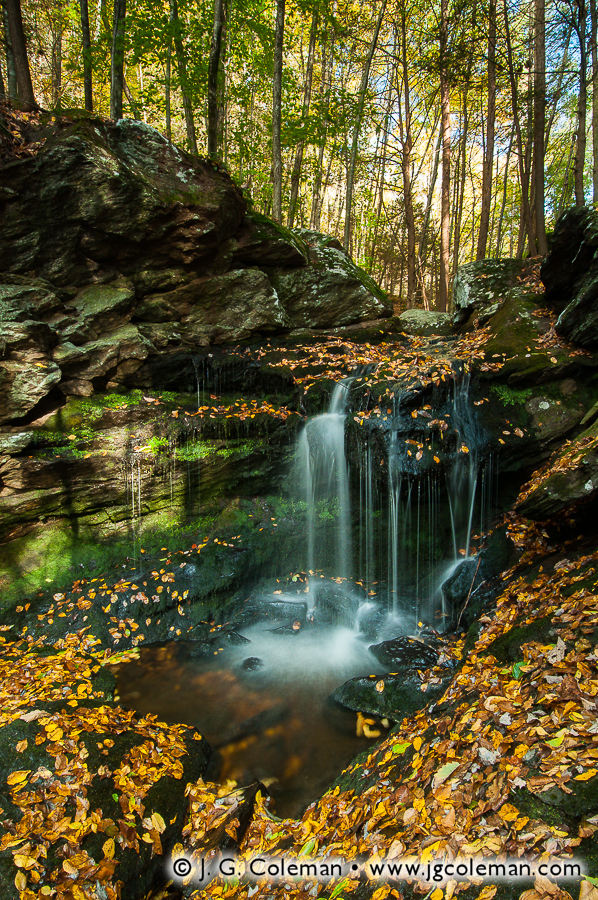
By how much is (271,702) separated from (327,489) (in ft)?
11.6

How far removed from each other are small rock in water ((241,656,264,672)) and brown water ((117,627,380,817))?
0.05m

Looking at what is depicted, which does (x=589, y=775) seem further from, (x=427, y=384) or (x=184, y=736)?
(x=427, y=384)

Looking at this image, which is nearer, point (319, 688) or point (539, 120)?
point (319, 688)

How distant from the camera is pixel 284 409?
8.12 meters

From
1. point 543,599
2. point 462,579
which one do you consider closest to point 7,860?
point 543,599

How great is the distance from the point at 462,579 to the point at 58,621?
235 inches

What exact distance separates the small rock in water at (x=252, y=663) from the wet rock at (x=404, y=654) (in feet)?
5.17

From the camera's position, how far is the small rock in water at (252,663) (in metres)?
5.52

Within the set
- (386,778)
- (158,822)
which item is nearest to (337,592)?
(386,778)

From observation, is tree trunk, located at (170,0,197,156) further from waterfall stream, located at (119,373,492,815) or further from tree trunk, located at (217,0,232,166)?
waterfall stream, located at (119,373,492,815)

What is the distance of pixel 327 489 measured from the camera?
747 centimetres

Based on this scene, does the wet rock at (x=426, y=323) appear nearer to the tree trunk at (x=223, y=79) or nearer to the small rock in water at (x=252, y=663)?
the tree trunk at (x=223, y=79)

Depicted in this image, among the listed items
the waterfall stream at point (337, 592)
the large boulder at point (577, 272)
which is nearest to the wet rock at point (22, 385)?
the waterfall stream at point (337, 592)

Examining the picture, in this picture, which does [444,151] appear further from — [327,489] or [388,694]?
[388,694]
